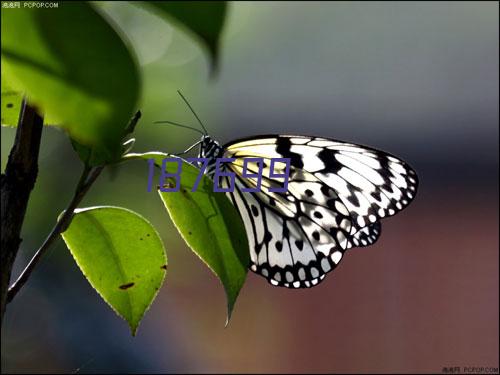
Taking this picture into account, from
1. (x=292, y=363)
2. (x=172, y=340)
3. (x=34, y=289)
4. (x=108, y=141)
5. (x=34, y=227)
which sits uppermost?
(x=108, y=141)

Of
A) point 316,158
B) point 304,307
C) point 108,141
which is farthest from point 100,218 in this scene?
point 304,307

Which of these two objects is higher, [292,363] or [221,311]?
[221,311]

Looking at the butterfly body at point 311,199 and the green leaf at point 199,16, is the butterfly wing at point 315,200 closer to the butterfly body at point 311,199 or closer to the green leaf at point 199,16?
the butterfly body at point 311,199

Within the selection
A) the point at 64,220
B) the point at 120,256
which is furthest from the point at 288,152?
the point at 64,220

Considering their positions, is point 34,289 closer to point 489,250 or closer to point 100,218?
point 100,218

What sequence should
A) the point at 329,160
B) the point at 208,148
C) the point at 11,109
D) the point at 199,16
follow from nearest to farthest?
1. the point at 199,16
2. the point at 11,109
3. the point at 208,148
4. the point at 329,160

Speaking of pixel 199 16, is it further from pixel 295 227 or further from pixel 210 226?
pixel 295 227

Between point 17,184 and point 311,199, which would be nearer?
point 17,184

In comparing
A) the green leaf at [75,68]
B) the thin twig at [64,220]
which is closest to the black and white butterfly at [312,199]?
the thin twig at [64,220]
